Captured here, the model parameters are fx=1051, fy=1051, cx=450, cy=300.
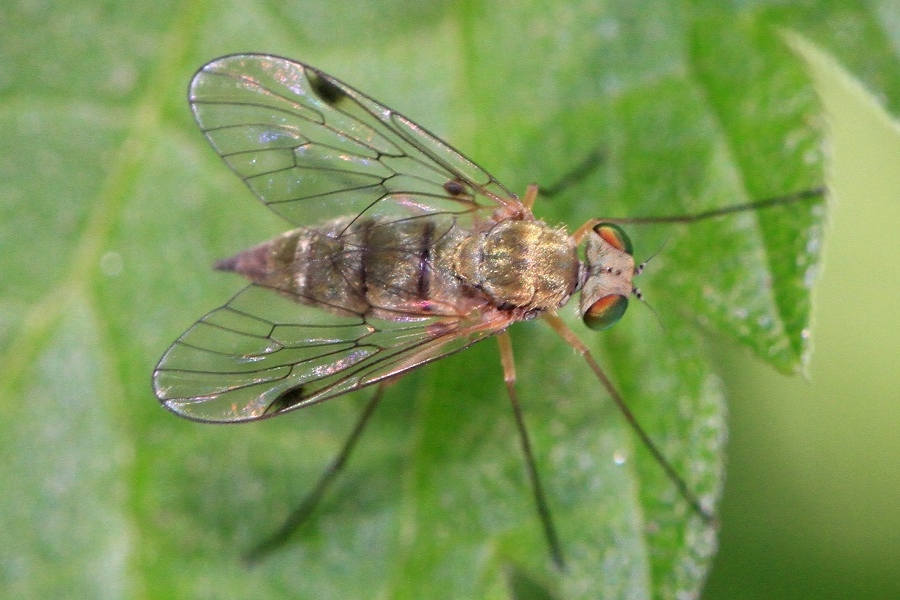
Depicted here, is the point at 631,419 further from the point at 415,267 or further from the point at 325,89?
the point at 325,89

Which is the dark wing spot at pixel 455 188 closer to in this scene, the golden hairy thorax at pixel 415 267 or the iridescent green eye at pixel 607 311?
the golden hairy thorax at pixel 415 267

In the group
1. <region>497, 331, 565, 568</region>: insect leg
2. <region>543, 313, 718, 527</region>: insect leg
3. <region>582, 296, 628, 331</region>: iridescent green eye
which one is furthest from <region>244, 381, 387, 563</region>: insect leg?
<region>582, 296, 628, 331</region>: iridescent green eye

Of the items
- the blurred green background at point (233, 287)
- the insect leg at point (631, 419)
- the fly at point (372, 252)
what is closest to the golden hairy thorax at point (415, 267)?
the fly at point (372, 252)

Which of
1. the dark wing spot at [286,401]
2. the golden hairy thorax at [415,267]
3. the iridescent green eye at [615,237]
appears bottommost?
the dark wing spot at [286,401]

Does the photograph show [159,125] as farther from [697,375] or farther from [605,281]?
[697,375]

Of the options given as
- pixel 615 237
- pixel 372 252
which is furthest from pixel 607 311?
pixel 372 252

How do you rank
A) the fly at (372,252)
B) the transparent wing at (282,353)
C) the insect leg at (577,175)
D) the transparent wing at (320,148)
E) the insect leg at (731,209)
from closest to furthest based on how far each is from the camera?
1. the transparent wing at (282,353)
2. the insect leg at (731,209)
3. the fly at (372,252)
4. the transparent wing at (320,148)
5. the insect leg at (577,175)

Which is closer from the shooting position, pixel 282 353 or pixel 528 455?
pixel 282 353
